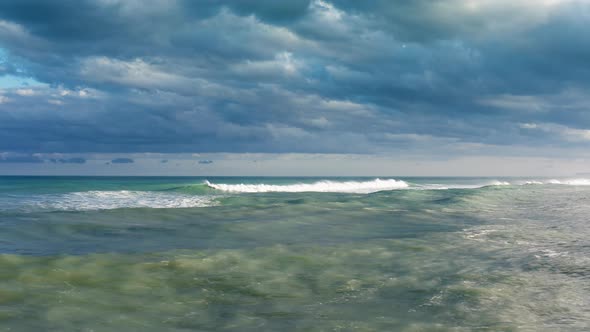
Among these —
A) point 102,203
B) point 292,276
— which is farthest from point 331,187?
point 292,276

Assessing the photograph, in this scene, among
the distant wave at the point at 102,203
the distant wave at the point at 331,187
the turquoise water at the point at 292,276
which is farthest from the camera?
the distant wave at the point at 331,187

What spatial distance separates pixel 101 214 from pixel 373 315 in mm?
17752

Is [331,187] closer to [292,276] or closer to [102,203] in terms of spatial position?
[102,203]

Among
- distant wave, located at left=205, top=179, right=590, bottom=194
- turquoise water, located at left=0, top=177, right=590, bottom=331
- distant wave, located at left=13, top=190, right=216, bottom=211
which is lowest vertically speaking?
turquoise water, located at left=0, top=177, right=590, bottom=331

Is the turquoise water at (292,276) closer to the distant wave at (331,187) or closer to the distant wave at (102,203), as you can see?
the distant wave at (102,203)

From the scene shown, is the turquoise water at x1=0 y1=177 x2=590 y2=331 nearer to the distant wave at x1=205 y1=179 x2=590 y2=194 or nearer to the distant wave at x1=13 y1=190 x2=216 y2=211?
the distant wave at x1=13 y1=190 x2=216 y2=211

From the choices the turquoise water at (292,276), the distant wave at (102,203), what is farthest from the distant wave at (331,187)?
the turquoise water at (292,276)

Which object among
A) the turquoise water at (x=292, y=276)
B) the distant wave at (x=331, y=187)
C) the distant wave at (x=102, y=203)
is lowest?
the turquoise water at (x=292, y=276)

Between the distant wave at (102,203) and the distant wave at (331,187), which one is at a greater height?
the distant wave at (331,187)

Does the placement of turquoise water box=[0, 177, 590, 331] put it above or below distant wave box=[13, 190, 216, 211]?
below

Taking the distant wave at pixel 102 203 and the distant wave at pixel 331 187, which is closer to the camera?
the distant wave at pixel 102 203

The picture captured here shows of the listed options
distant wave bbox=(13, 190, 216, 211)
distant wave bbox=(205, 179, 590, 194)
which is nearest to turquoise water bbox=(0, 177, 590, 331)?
distant wave bbox=(13, 190, 216, 211)

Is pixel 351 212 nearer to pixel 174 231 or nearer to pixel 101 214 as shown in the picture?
pixel 174 231

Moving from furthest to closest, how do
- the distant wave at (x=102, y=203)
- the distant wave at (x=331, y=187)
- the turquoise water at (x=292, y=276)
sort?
1. the distant wave at (x=331, y=187)
2. the distant wave at (x=102, y=203)
3. the turquoise water at (x=292, y=276)
